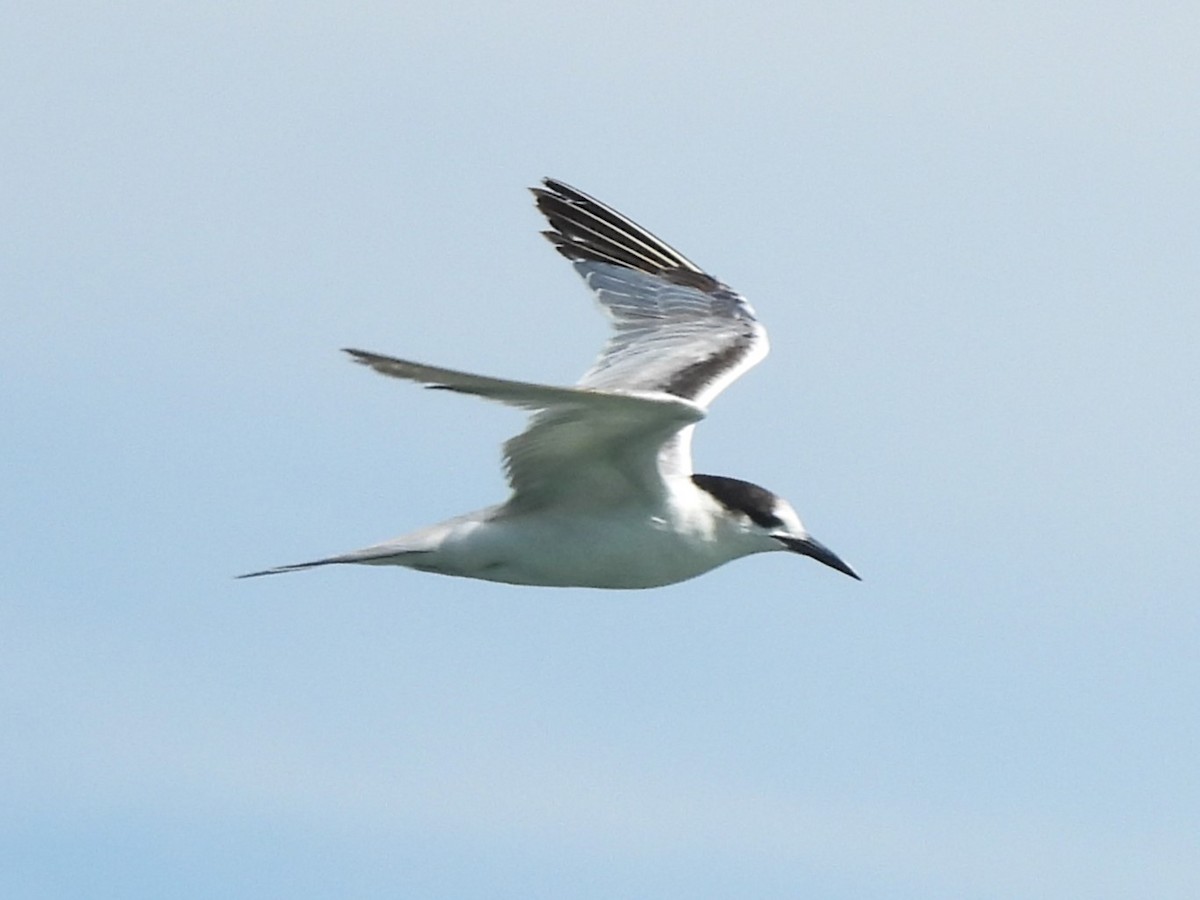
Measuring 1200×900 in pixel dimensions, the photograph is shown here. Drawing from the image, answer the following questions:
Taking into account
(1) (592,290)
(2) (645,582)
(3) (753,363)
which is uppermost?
(1) (592,290)

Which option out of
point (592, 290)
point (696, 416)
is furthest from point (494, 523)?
point (592, 290)

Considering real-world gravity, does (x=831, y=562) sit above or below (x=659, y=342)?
below

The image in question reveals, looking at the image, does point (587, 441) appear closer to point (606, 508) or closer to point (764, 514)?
point (606, 508)

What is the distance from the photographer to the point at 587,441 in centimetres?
1379

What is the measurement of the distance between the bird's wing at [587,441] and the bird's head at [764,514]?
85 cm

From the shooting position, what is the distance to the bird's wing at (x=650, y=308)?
1670 centimetres

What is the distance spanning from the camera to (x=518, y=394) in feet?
40.3

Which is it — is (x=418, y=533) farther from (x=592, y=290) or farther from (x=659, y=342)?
(x=592, y=290)

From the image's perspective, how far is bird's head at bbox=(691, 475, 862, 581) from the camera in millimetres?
15109

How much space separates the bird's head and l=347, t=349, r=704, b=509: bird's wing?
0.85m

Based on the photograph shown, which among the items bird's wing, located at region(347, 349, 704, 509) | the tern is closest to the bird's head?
the tern

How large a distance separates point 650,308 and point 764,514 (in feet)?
12.7

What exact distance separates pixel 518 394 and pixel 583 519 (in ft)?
7.37

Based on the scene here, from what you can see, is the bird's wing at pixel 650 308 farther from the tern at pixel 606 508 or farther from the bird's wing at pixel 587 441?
the bird's wing at pixel 587 441
